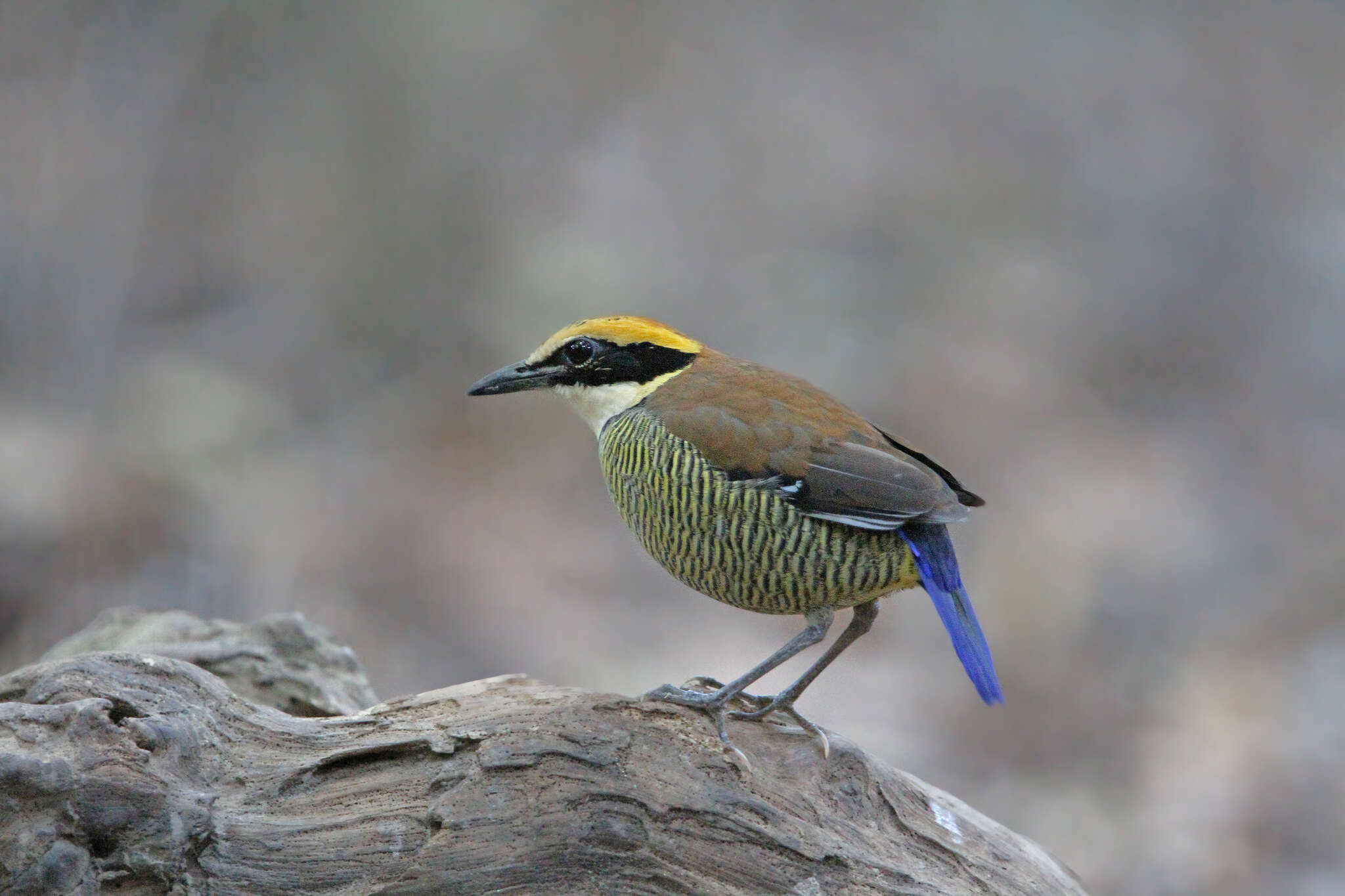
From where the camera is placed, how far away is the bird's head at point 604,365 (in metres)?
5.04

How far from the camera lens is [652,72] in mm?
13055

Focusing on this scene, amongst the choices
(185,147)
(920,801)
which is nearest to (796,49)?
(185,147)

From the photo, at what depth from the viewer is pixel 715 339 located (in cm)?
1080

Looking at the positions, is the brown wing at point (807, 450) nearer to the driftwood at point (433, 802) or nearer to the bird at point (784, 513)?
the bird at point (784, 513)

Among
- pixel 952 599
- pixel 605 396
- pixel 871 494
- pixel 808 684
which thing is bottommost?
pixel 808 684

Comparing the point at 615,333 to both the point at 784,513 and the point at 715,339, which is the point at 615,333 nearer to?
the point at 784,513

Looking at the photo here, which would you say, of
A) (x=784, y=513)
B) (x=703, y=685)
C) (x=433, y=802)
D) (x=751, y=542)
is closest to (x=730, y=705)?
(x=703, y=685)

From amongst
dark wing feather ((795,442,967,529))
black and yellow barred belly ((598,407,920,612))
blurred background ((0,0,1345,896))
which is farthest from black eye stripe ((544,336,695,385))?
blurred background ((0,0,1345,896))

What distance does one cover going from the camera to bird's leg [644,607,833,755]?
4309 millimetres

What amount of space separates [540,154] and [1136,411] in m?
5.42

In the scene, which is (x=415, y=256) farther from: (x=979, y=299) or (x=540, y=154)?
(x=979, y=299)

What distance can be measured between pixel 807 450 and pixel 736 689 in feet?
2.72

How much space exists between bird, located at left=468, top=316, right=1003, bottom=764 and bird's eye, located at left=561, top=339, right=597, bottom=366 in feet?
1.03

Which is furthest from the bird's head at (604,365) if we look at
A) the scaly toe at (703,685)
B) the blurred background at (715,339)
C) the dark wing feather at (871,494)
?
the blurred background at (715,339)
